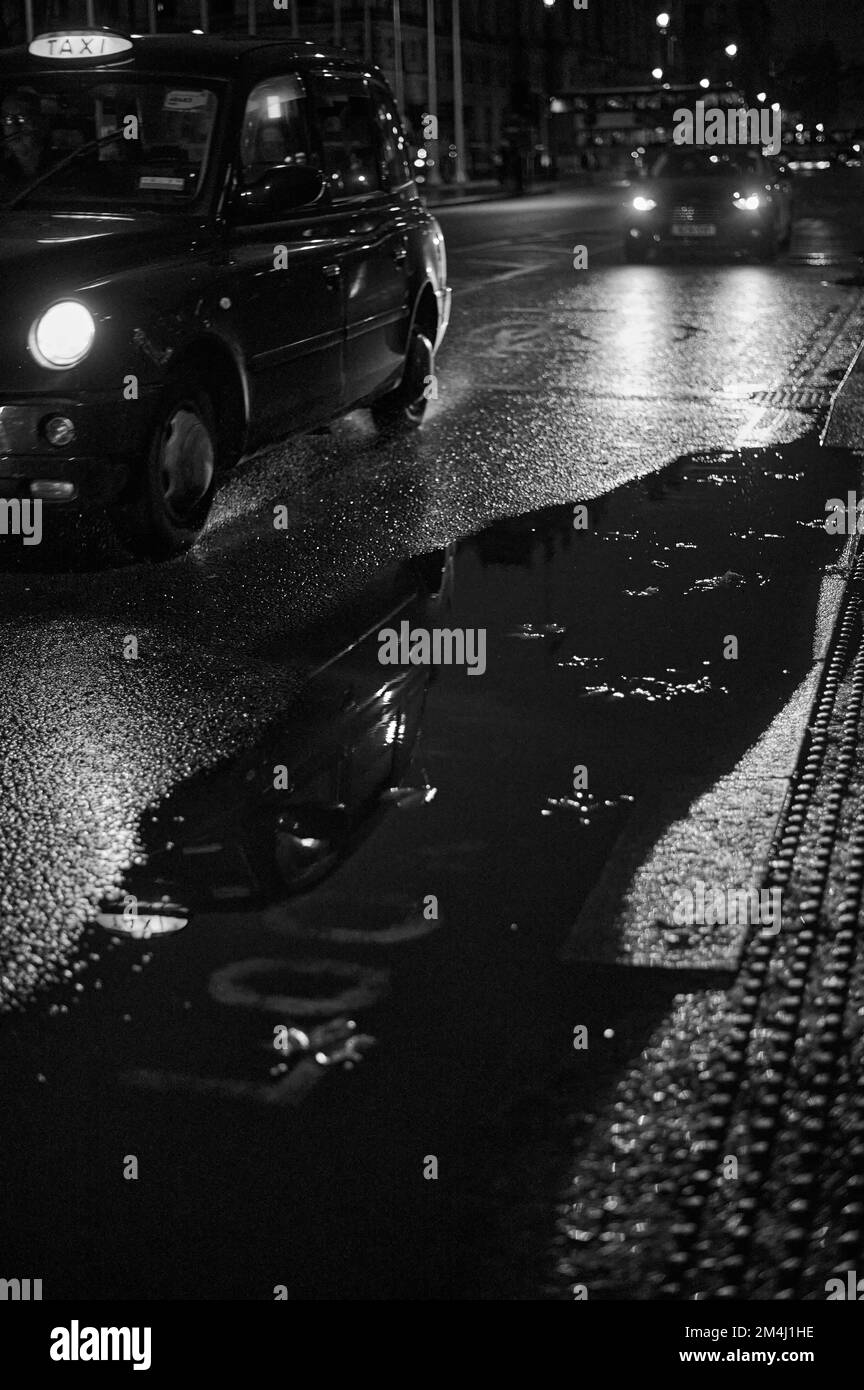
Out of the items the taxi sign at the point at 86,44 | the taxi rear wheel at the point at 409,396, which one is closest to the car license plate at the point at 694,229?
the taxi rear wheel at the point at 409,396

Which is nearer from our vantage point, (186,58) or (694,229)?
(186,58)

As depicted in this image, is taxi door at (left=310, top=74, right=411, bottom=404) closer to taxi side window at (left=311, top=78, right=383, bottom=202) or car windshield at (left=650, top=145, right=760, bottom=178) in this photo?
taxi side window at (left=311, top=78, right=383, bottom=202)

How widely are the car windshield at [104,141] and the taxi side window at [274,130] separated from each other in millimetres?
196

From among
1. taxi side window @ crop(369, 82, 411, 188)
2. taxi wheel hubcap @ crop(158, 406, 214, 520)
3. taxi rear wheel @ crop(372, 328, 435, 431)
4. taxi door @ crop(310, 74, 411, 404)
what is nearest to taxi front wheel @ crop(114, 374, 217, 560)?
taxi wheel hubcap @ crop(158, 406, 214, 520)

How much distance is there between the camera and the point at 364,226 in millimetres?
8766

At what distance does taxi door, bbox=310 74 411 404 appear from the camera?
28.0 feet

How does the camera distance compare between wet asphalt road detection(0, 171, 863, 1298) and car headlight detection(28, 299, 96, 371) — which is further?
car headlight detection(28, 299, 96, 371)

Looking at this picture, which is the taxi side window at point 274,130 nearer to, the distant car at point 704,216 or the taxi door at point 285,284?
the taxi door at point 285,284

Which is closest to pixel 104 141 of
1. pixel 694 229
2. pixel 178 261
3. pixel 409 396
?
pixel 178 261

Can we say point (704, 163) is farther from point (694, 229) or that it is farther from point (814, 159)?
point (814, 159)

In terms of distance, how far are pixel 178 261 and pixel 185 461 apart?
2.42 ft

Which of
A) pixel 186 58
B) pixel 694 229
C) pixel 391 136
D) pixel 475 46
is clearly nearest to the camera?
pixel 186 58

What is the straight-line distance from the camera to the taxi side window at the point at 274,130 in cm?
770

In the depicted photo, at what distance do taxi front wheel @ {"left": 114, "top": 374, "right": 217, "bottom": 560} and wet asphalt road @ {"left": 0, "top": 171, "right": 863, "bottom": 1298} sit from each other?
12 centimetres
